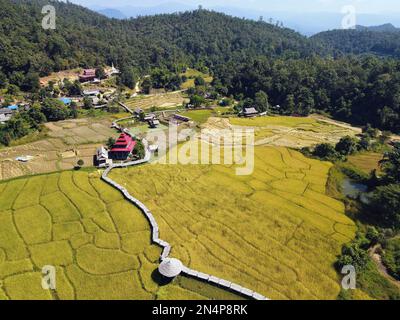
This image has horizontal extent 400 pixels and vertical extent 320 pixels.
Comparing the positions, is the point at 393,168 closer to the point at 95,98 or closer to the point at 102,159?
the point at 102,159

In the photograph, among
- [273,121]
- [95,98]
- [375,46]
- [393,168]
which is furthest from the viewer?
[375,46]

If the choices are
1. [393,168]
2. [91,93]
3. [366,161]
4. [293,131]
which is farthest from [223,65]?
[393,168]

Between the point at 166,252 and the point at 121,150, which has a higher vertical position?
the point at 121,150

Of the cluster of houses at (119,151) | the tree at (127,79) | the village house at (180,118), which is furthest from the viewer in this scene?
the tree at (127,79)

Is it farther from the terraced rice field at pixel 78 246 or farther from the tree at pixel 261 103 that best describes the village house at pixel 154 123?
the tree at pixel 261 103

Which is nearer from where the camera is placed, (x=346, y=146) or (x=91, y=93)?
(x=346, y=146)

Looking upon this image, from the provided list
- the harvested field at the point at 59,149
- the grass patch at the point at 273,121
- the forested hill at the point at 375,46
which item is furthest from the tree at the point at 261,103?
the forested hill at the point at 375,46

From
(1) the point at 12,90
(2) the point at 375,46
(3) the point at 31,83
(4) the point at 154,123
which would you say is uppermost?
(2) the point at 375,46
